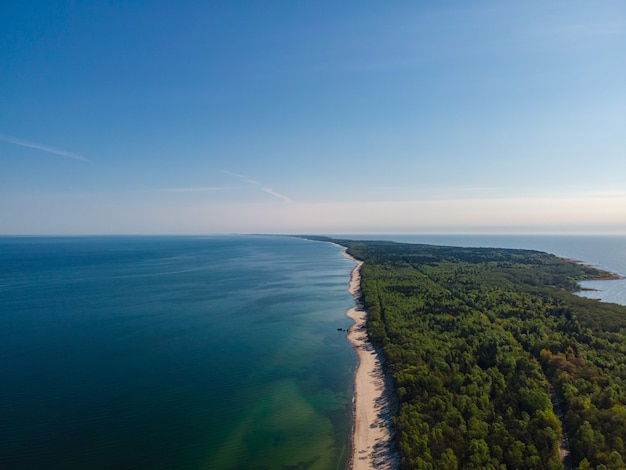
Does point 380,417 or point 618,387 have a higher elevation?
point 618,387

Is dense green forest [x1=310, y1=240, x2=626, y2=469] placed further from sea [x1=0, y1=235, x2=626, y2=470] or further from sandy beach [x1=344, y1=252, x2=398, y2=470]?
sea [x1=0, y1=235, x2=626, y2=470]

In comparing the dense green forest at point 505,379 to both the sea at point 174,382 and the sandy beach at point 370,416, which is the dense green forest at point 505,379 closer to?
the sandy beach at point 370,416

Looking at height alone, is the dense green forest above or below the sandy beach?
above

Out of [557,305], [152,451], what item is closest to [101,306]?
[152,451]

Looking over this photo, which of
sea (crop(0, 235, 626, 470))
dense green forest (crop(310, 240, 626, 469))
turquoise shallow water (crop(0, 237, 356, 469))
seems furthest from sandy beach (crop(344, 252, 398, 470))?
dense green forest (crop(310, 240, 626, 469))

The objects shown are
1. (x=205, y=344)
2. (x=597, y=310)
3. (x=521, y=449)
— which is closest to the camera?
(x=521, y=449)

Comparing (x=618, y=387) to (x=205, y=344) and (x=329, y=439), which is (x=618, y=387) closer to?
(x=329, y=439)

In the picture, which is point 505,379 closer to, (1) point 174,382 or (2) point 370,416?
(2) point 370,416
